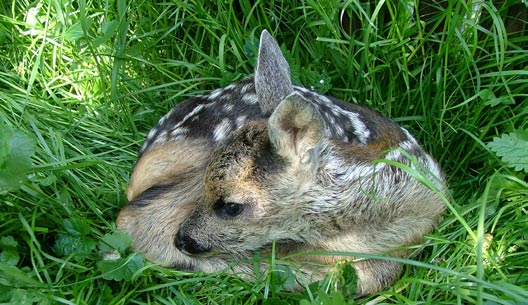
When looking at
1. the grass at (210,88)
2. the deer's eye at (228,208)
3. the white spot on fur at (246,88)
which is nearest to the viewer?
the grass at (210,88)

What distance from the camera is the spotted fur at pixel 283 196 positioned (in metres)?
3.21

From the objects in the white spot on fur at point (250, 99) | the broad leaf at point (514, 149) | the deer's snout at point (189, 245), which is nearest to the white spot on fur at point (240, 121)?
the white spot on fur at point (250, 99)

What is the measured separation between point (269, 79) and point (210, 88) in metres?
1.18

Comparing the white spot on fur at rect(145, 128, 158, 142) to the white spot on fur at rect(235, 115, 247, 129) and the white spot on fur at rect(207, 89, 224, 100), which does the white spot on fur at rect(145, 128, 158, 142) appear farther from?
the white spot on fur at rect(235, 115, 247, 129)

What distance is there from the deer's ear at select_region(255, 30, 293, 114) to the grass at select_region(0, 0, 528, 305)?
0.66 m

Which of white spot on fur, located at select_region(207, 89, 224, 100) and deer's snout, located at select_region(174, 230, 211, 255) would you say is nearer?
deer's snout, located at select_region(174, 230, 211, 255)

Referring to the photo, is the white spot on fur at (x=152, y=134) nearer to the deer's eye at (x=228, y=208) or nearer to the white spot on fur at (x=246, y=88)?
the white spot on fur at (x=246, y=88)

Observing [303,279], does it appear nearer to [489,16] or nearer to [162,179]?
[162,179]

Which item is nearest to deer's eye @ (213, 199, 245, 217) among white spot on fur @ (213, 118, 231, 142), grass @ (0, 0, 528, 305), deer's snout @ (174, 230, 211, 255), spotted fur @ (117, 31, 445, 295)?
spotted fur @ (117, 31, 445, 295)

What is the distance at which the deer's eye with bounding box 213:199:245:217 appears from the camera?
127 inches

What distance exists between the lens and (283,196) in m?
3.24

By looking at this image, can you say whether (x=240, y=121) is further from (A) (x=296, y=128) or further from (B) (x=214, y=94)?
(A) (x=296, y=128)

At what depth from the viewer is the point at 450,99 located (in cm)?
404

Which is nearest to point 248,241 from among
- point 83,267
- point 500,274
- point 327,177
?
point 327,177
